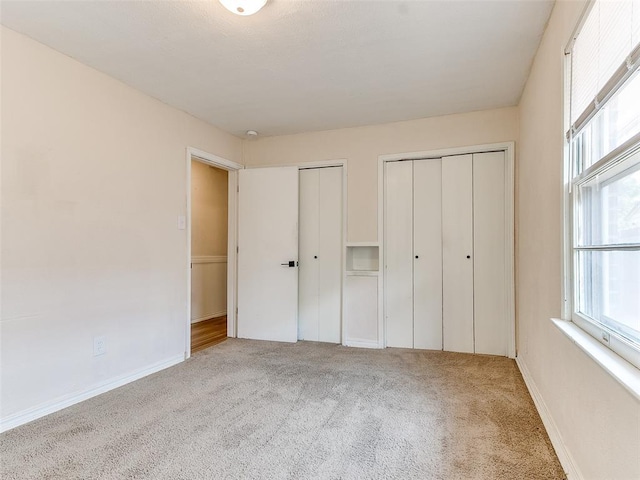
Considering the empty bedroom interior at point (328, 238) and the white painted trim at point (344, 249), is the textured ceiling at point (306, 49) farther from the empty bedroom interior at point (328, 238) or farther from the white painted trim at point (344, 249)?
the white painted trim at point (344, 249)

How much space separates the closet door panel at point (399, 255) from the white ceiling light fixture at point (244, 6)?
7.43 ft

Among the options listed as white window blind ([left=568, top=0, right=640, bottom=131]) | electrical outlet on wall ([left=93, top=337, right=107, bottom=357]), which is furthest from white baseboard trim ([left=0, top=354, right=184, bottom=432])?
white window blind ([left=568, top=0, right=640, bottom=131])

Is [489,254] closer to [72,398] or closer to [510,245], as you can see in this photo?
[510,245]

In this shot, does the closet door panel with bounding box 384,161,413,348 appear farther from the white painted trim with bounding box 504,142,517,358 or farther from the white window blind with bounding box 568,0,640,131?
the white window blind with bounding box 568,0,640,131

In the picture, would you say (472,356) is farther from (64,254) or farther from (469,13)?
(64,254)

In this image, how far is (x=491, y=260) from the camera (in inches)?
136

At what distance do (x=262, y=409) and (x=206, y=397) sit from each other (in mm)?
465

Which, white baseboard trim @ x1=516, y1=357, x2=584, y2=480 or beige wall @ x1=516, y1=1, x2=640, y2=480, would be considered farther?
white baseboard trim @ x1=516, y1=357, x2=584, y2=480

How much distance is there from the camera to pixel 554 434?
1.82m

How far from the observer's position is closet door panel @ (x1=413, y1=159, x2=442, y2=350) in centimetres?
363

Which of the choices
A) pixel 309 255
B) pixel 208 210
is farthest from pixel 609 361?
pixel 208 210

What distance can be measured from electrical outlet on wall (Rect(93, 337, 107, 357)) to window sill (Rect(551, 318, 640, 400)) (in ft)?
9.45

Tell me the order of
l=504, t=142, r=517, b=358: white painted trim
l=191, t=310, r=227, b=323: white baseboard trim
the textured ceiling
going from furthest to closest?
l=191, t=310, r=227, b=323: white baseboard trim, l=504, t=142, r=517, b=358: white painted trim, the textured ceiling

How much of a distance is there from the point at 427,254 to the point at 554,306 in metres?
1.79
